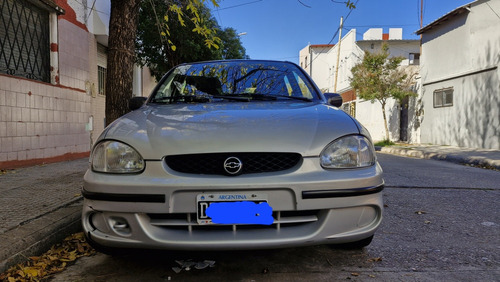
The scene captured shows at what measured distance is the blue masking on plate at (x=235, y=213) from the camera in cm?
188

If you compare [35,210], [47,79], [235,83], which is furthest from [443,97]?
[35,210]

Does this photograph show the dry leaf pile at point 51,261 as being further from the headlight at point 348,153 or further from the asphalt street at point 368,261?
the headlight at point 348,153

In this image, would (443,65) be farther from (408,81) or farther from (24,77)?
(24,77)

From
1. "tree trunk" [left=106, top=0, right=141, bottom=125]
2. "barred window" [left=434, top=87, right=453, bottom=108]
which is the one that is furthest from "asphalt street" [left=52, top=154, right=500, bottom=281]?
"barred window" [left=434, top=87, right=453, bottom=108]

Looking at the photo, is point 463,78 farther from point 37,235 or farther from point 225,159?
point 37,235

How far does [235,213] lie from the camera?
189cm

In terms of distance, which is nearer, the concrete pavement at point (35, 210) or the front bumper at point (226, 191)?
the front bumper at point (226, 191)

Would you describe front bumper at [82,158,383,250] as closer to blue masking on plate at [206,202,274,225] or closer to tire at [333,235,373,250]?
blue masking on plate at [206,202,274,225]

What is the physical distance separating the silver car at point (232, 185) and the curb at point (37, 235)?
2.10 ft

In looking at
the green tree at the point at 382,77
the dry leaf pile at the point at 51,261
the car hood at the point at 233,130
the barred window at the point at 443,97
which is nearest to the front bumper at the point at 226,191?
the car hood at the point at 233,130

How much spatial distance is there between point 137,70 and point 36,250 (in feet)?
37.1

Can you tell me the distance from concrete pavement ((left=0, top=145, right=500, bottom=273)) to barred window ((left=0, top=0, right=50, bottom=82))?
182 centimetres

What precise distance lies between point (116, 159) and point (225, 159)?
659mm

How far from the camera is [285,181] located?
191 cm
